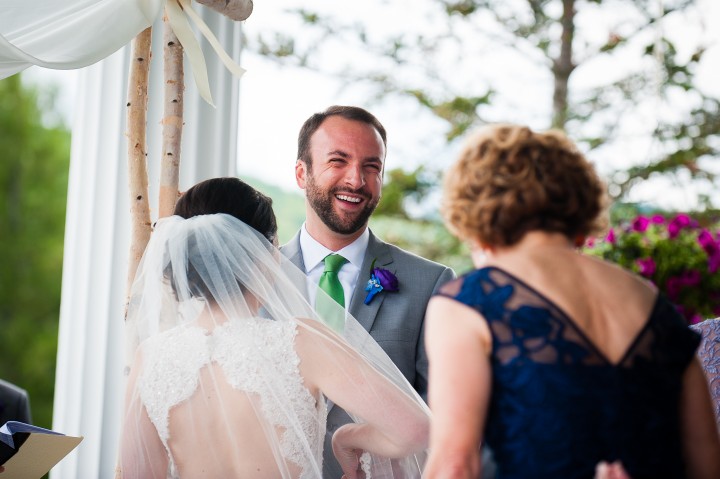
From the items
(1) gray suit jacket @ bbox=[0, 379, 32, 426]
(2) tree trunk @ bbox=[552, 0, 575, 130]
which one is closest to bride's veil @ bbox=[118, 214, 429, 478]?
(1) gray suit jacket @ bbox=[0, 379, 32, 426]

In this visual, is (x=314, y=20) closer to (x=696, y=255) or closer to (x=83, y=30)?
(x=696, y=255)

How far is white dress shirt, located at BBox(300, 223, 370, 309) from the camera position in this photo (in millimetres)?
3262

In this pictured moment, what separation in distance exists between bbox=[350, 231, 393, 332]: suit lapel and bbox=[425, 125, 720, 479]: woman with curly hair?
1.46 meters

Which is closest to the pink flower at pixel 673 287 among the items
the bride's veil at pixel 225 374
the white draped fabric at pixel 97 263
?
the white draped fabric at pixel 97 263

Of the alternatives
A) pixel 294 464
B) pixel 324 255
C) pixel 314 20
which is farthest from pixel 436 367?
pixel 314 20

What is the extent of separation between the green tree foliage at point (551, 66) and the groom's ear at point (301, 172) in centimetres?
471

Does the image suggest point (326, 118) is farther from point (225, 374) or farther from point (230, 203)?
point (225, 374)

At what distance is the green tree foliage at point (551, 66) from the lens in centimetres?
788

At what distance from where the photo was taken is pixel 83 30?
9.39 feet

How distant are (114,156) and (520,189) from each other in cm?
230

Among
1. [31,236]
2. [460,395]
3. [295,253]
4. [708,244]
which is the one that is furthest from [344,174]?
[31,236]

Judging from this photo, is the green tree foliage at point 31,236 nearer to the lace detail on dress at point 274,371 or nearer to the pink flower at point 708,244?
the pink flower at point 708,244

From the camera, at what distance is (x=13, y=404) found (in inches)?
136

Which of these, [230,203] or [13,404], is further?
[13,404]
